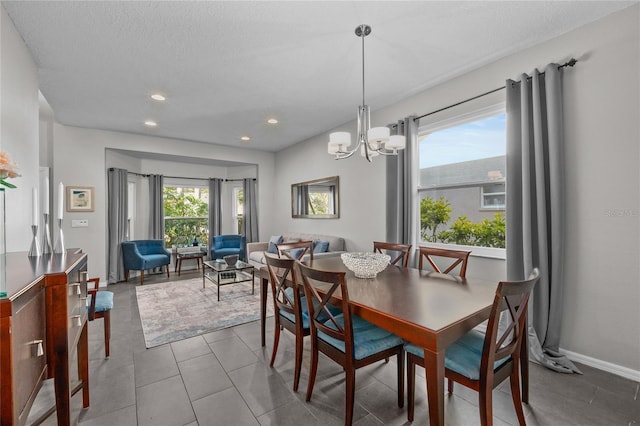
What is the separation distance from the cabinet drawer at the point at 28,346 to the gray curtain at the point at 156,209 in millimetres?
5290

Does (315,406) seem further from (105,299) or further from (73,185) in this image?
(73,185)

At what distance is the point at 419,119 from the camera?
3.61 meters

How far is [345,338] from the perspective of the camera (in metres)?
1.64

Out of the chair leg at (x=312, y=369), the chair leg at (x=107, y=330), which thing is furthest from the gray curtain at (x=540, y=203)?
the chair leg at (x=107, y=330)

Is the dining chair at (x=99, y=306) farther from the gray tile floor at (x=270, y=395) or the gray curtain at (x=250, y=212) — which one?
the gray curtain at (x=250, y=212)

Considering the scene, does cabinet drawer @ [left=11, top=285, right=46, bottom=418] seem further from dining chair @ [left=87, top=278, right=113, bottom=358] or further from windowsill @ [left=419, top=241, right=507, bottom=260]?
windowsill @ [left=419, top=241, right=507, bottom=260]

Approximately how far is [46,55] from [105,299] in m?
2.35

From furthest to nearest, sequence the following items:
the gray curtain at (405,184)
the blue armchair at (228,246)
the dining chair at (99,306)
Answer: the blue armchair at (228,246) < the gray curtain at (405,184) < the dining chair at (99,306)

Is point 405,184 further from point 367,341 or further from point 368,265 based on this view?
point 367,341

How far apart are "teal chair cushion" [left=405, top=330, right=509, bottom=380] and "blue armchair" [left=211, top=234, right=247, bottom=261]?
522cm

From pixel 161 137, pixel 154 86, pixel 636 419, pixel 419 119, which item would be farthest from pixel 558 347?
pixel 161 137

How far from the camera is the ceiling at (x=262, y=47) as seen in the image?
7.05 ft

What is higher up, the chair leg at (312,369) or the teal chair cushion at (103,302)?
the teal chair cushion at (103,302)

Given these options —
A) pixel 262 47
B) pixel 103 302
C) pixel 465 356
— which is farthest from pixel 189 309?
pixel 465 356
